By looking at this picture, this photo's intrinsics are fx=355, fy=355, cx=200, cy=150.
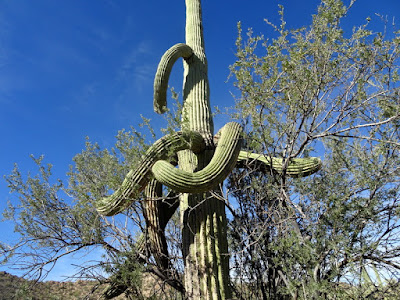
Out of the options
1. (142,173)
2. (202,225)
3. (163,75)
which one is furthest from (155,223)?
(163,75)

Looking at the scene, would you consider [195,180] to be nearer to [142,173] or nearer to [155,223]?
[142,173]

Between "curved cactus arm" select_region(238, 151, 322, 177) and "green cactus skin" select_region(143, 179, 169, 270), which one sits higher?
"curved cactus arm" select_region(238, 151, 322, 177)

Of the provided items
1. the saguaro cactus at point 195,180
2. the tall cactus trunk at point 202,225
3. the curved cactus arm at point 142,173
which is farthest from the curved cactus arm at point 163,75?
the curved cactus arm at point 142,173

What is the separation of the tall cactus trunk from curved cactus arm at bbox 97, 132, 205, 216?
20cm

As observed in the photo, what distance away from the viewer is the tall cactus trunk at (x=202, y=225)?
423cm

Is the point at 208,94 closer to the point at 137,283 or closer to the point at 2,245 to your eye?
the point at 137,283

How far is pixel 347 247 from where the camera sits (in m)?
3.71

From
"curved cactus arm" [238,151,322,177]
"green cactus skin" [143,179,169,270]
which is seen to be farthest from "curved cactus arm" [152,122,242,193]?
"green cactus skin" [143,179,169,270]

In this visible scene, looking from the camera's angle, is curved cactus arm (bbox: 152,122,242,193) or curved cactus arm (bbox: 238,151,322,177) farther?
curved cactus arm (bbox: 238,151,322,177)

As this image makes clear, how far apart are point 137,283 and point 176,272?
825 millimetres

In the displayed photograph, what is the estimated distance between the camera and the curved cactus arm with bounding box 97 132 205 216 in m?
4.37

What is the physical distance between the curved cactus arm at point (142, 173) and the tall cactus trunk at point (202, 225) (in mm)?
201

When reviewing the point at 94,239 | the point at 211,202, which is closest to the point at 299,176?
the point at 211,202

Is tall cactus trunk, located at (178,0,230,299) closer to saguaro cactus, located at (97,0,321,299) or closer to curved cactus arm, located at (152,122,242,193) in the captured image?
saguaro cactus, located at (97,0,321,299)
